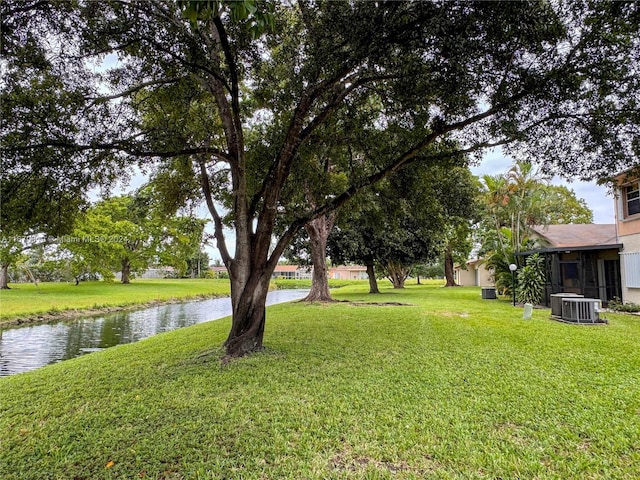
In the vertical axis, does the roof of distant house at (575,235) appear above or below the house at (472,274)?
above

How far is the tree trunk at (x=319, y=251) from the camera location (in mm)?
16297

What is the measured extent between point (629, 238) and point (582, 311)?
4.62 metres

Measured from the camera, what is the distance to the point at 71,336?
1197 cm

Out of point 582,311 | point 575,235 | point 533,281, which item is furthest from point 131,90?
point 575,235

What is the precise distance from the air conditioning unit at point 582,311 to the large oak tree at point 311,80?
16.2ft

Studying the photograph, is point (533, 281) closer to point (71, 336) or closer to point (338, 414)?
point (338, 414)

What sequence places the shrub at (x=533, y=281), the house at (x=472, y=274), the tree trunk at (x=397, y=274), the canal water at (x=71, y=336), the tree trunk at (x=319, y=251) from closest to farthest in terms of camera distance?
the canal water at (x=71, y=336) < the shrub at (x=533, y=281) < the tree trunk at (x=319, y=251) < the tree trunk at (x=397, y=274) < the house at (x=472, y=274)

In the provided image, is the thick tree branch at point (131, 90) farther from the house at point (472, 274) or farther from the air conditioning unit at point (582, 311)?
the house at point (472, 274)

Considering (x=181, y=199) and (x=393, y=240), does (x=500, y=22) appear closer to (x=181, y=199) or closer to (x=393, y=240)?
(x=181, y=199)

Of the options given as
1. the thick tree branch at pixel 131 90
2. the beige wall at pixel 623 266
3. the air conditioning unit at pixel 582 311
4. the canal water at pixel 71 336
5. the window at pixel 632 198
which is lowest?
the canal water at pixel 71 336

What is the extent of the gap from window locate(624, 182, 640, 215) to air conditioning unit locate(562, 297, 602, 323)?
4.66m

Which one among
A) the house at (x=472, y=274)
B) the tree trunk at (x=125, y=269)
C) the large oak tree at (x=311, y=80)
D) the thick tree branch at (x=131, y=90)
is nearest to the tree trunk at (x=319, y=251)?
the large oak tree at (x=311, y=80)

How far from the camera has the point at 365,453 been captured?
2990mm

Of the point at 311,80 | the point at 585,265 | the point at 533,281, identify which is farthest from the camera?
the point at 585,265
